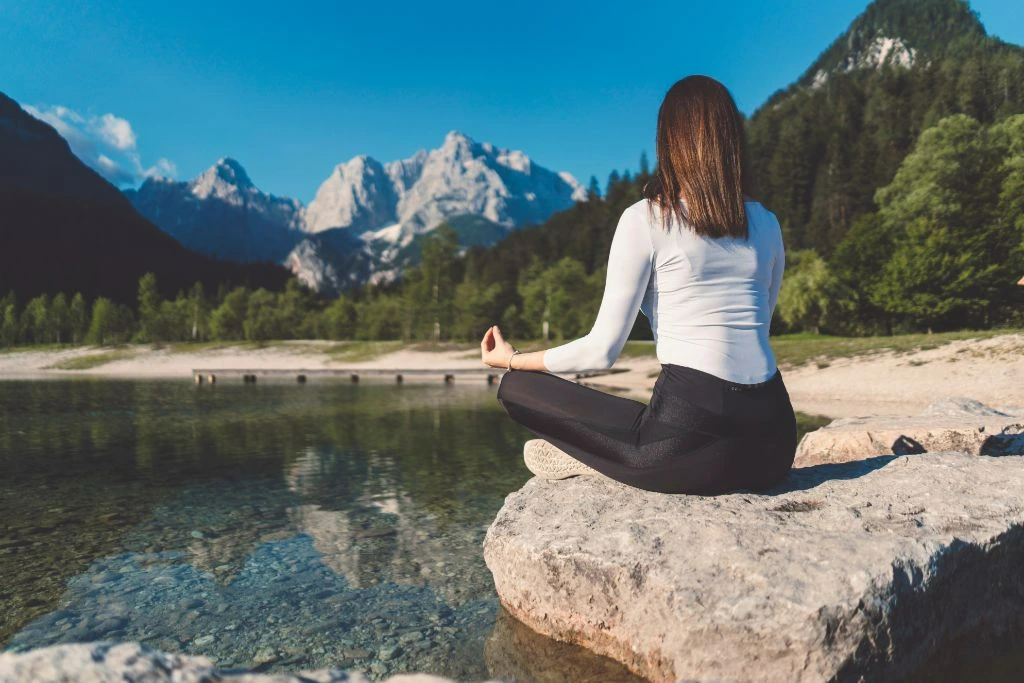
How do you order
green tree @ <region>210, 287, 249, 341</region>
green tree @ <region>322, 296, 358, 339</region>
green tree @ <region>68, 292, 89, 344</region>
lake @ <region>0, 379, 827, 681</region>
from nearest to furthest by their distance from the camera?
lake @ <region>0, 379, 827, 681</region>, green tree @ <region>210, 287, 249, 341</region>, green tree @ <region>68, 292, 89, 344</region>, green tree @ <region>322, 296, 358, 339</region>

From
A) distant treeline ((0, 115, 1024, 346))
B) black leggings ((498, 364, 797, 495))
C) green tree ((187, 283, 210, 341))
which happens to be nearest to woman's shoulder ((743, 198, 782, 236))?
black leggings ((498, 364, 797, 495))

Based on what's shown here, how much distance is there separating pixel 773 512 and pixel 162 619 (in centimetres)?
427

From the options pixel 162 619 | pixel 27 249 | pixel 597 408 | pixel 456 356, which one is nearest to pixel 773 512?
pixel 597 408

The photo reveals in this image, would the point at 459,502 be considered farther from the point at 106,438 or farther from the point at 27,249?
the point at 27,249

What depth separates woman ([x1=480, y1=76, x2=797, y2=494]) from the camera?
10.8ft

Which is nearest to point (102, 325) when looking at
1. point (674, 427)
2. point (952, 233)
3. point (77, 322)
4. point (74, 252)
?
point (77, 322)

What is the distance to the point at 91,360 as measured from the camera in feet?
200

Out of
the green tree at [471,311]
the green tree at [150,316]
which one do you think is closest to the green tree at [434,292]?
the green tree at [471,311]

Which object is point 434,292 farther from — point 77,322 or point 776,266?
point 776,266

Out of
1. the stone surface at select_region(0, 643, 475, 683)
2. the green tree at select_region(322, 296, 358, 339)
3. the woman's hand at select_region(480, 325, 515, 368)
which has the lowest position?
the stone surface at select_region(0, 643, 475, 683)

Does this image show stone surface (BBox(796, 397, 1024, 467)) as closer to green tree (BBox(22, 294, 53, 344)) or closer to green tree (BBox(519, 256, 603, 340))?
green tree (BBox(519, 256, 603, 340))

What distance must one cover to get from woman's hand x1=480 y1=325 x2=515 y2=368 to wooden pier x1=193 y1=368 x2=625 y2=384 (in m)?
34.6

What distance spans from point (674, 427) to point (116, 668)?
2.63 metres

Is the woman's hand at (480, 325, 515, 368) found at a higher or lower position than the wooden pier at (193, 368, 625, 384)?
higher
